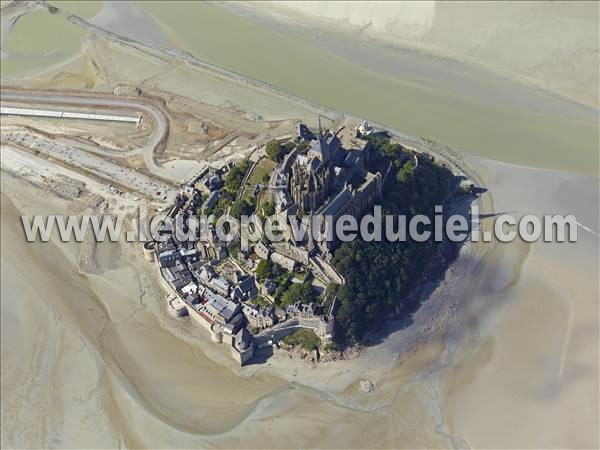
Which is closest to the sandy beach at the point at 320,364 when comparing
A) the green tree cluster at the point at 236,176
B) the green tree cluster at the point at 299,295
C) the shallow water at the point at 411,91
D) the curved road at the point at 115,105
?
the shallow water at the point at 411,91

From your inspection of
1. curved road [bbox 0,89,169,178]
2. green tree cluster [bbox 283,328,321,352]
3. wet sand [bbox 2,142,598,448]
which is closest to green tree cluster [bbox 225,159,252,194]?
curved road [bbox 0,89,169,178]

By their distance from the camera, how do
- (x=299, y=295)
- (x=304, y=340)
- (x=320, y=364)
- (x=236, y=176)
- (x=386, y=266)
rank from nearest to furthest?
(x=320, y=364) < (x=304, y=340) < (x=299, y=295) < (x=386, y=266) < (x=236, y=176)

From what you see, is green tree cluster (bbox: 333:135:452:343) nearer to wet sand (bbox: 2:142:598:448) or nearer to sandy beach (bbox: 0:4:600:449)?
sandy beach (bbox: 0:4:600:449)

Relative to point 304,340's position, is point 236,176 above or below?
above

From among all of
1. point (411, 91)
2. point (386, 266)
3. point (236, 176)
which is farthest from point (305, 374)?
point (411, 91)

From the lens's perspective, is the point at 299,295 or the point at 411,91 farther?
the point at 411,91

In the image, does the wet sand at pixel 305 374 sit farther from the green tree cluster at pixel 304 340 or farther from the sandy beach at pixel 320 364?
the green tree cluster at pixel 304 340

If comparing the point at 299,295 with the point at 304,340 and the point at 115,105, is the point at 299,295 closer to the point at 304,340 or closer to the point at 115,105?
the point at 304,340
